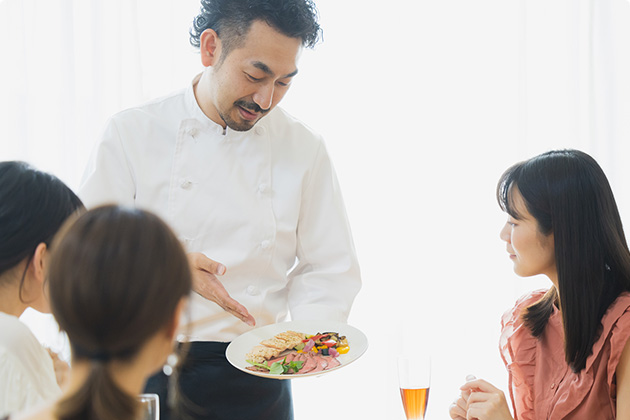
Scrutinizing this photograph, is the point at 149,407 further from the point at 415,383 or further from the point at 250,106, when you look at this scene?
the point at 250,106

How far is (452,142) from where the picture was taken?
300 centimetres

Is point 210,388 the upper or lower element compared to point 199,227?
lower

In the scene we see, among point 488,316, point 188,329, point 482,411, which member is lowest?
point 488,316

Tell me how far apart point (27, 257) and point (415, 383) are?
33.6 inches

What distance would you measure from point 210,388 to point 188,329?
0.18 meters

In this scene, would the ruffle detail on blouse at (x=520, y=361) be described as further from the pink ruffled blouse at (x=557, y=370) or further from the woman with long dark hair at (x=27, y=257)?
the woman with long dark hair at (x=27, y=257)

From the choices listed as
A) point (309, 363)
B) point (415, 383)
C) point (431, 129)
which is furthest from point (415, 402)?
point (431, 129)

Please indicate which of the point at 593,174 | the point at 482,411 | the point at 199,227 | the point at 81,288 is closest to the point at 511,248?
the point at 593,174

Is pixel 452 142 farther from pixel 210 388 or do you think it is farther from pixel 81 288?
pixel 81 288

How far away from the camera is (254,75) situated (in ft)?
5.71

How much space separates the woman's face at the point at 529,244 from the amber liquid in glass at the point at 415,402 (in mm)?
605

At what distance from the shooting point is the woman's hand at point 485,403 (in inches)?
63.6

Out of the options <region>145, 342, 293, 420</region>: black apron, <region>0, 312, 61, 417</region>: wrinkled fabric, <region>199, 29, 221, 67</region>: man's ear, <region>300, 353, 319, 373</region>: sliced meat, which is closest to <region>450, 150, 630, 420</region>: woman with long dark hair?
<region>300, 353, 319, 373</region>: sliced meat

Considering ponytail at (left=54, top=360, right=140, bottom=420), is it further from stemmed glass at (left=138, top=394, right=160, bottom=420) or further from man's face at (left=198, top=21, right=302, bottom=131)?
man's face at (left=198, top=21, right=302, bottom=131)
